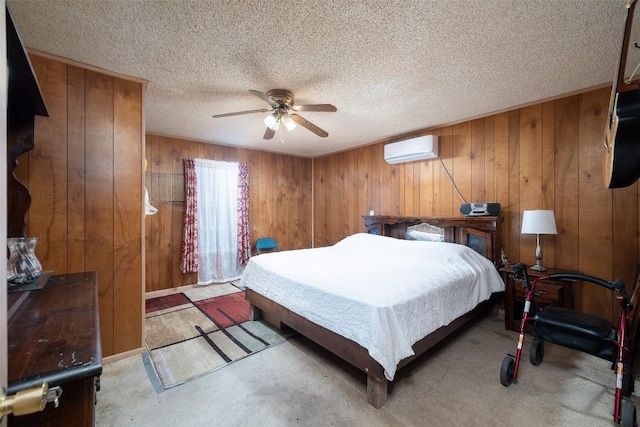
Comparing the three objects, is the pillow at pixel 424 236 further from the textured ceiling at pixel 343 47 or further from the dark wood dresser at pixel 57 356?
the dark wood dresser at pixel 57 356

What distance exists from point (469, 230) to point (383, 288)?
5.83 ft

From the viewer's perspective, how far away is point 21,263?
59.4 inches

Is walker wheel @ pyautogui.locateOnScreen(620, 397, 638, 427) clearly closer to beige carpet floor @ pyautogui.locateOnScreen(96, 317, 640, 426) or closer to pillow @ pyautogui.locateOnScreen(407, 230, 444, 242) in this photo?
beige carpet floor @ pyautogui.locateOnScreen(96, 317, 640, 426)

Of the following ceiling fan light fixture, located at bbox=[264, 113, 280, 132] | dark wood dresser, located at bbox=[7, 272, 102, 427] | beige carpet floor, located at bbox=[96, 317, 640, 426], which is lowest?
beige carpet floor, located at bbox=[96, 317, 640, 426]

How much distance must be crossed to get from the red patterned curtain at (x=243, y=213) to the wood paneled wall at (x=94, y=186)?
2290mm

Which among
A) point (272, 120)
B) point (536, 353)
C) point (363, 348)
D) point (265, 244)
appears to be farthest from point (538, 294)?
point (265, 244)

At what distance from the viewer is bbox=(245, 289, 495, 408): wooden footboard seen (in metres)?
1.66

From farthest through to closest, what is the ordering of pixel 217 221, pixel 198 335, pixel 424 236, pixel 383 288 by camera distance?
pixel 217 221, pixel 424 236, pixel 198 335, pixel 383 288

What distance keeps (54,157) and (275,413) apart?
92.3 inches

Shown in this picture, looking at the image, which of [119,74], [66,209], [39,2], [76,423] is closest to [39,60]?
[119,74]

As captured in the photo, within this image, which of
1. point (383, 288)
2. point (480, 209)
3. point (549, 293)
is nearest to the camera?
point (383, 288)

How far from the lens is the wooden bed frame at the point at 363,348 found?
5.53ft

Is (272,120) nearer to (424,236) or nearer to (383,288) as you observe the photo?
(383,288)

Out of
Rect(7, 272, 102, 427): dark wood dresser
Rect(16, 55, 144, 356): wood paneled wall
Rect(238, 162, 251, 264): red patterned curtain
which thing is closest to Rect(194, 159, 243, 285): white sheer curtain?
Rect(238, 162, 251, 264): red patterned curtain
